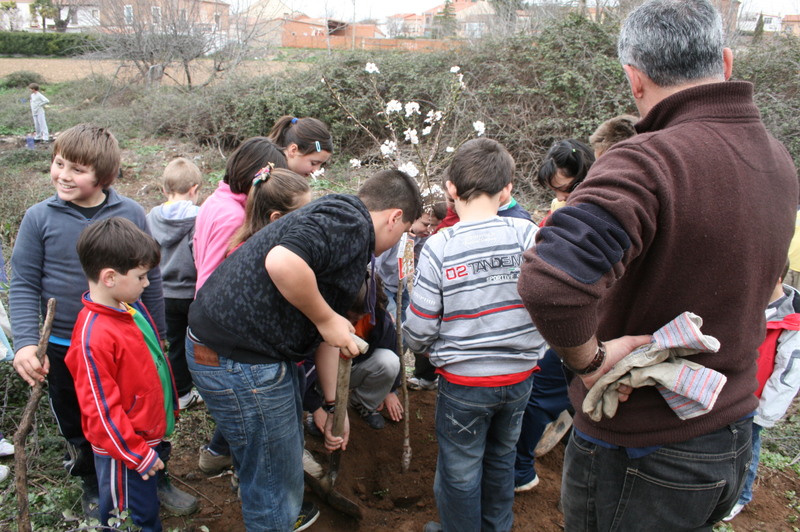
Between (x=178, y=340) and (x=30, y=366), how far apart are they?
1486mm

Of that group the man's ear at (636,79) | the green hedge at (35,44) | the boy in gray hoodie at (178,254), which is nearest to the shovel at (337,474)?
the boy in gray hoodie at (178,254)

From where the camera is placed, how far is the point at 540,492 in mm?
3016

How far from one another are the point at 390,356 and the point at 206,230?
4.00 ft

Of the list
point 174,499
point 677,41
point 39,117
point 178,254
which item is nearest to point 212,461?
point 174,499

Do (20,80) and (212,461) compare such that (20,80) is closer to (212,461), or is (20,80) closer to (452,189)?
(212,461)

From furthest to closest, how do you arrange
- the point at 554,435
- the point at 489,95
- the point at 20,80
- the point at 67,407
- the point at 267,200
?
the point at 20,80, the point at 489,95, the point at 554,435, the point at 67,407, the point at 267,200

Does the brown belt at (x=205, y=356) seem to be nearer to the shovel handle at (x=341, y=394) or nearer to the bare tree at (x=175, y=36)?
the shovel handle at (x=341, y=394)

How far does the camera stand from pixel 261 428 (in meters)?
1.99

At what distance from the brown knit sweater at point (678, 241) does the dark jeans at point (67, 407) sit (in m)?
2.14

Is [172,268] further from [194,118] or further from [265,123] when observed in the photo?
[194,118]

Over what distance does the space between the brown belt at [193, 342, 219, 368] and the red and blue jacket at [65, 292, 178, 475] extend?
371mm

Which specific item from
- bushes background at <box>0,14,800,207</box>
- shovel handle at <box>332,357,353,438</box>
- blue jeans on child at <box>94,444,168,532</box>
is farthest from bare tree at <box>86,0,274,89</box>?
Result: blue jeans on child at <box>94,444,168,532</box>

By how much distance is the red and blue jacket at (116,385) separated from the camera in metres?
2.04

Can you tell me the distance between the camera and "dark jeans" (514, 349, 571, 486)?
285 cm
